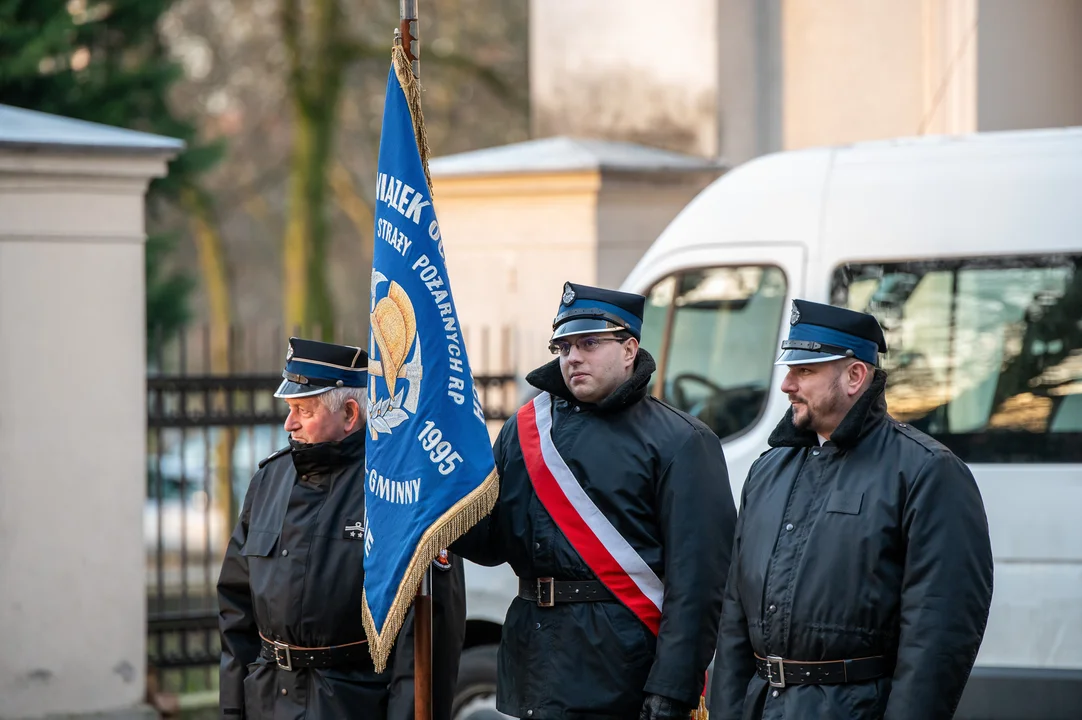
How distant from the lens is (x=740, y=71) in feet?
38.0

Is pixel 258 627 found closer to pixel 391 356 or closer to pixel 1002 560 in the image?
pixel 391 356

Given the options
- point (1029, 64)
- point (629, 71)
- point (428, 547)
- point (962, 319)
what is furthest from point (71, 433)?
point (1029, 64)

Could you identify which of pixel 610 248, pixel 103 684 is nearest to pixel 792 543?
pixel 103 684

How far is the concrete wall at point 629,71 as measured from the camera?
37.5ft

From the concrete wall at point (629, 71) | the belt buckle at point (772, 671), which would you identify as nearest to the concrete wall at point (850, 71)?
the concrete wall at point (629, 71)

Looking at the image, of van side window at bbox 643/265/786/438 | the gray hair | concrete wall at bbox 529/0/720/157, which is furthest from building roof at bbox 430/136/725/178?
the gray hair

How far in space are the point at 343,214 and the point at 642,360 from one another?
62.3 ft

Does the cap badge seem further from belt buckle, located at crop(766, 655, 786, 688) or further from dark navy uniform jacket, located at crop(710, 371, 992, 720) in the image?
belt buckle, located at crop(766, 655, 786, 688)

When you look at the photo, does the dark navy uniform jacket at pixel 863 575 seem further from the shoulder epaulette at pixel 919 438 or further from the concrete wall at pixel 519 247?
the concrete wall at pixel 519 247

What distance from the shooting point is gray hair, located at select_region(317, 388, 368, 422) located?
4.55 m

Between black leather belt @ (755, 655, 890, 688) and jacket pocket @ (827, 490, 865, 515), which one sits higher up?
jacket pocket @ (827, 490, 865, 515)

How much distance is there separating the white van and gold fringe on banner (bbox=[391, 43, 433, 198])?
2150 millimetres

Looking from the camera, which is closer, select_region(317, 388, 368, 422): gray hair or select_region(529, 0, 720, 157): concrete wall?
select_region(317, 388, 368, 422): gray hair

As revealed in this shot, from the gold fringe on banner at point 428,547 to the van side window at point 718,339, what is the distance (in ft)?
6.48
